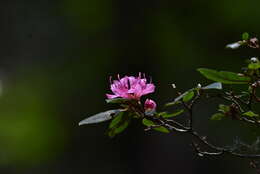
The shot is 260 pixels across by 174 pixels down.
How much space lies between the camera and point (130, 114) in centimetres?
132

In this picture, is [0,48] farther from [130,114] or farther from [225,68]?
[130,114]

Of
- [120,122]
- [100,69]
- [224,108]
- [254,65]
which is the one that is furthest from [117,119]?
[100,69]

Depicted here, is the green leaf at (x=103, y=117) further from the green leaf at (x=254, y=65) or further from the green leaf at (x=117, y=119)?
the green leaf at (x=254, y=65)

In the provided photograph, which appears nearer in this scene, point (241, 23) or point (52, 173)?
point (241, 23)

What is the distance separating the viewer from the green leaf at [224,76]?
119cm

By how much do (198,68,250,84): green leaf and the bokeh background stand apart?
3.59 meters

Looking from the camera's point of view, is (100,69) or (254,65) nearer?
(254,65)

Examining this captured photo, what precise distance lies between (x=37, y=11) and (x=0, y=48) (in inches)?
24.1

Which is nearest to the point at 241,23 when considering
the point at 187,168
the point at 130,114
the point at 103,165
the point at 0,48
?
the point at 187,168

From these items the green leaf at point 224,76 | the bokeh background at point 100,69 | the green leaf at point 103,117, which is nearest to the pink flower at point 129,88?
the green leaf at point 103,117

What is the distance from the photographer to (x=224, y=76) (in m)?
1.22

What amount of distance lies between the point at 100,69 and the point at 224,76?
4644mm

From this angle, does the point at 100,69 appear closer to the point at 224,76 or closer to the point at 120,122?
the point at 120,122

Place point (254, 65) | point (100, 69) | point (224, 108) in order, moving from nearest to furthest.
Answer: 1. point (254, 65)
2. point (224, 108)
3. point (100, 69)
